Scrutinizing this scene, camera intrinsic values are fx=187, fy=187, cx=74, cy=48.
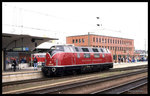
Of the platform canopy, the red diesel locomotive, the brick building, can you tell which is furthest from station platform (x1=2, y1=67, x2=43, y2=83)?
the brick building

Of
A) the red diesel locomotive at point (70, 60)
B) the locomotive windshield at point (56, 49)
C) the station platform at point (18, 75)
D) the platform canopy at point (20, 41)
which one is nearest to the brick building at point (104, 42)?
the red diesel locomotive at point (70, 60)

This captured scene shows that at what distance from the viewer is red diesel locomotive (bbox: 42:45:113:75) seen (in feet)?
60.2

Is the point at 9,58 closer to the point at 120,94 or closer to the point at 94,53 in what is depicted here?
the point at 94,53

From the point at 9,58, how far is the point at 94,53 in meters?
10.2

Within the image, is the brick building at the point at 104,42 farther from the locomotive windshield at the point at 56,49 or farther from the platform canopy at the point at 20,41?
the locomotive windshield at the point at 56,49

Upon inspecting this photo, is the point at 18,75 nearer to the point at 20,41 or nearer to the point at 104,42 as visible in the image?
the point at 20,41

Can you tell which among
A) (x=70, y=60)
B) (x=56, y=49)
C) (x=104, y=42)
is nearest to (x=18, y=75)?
(x=56, y=49)

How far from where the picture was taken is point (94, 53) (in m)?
23.1

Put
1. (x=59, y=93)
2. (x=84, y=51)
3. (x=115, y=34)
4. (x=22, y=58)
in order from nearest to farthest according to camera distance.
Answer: (x=59, y=93), (x=84, y=51), (x=22, y=58), (x=115, y=34)

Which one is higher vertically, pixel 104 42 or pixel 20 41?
pixel 104 42

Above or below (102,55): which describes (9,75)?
below

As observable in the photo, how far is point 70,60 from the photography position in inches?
759

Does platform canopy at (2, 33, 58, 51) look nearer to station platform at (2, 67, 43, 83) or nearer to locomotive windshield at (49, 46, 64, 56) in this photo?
locomotive windshield at (49, 46, 64, 56)

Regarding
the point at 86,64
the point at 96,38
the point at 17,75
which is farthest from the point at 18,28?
the point at 96,38
